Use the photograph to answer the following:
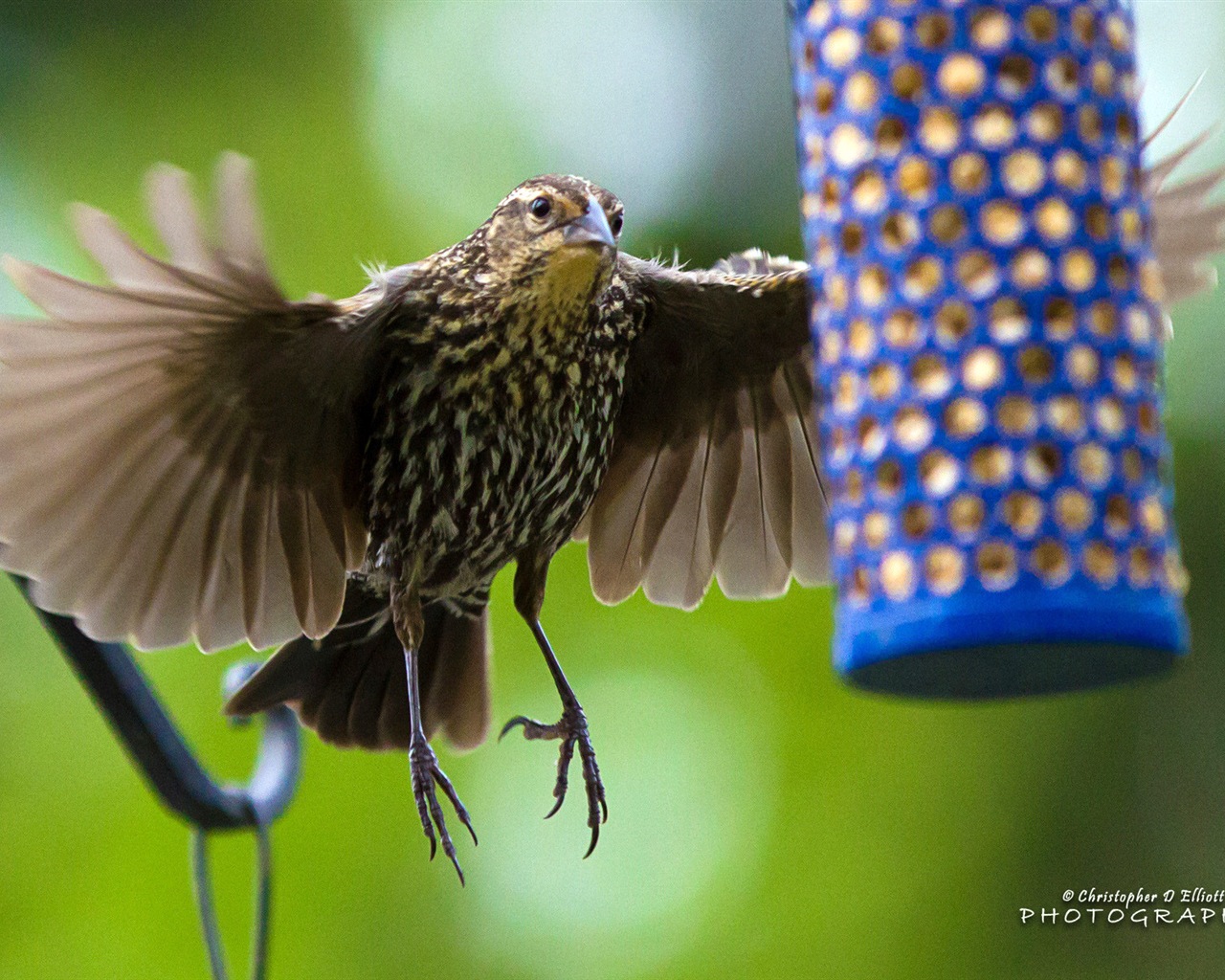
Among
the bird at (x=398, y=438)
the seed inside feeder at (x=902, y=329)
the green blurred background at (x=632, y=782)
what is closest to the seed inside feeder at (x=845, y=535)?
the seed inside feeder at (x=902, y=329)

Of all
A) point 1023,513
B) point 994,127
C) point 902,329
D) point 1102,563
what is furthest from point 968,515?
point 994,127

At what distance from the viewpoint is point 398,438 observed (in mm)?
3480

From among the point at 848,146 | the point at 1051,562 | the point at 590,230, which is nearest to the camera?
the point at 1051,562

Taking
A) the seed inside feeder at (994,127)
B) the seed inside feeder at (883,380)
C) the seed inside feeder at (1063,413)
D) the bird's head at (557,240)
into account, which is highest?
the bird's head at (557,240)

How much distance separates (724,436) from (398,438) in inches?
33.1

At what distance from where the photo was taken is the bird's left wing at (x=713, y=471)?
385 cm

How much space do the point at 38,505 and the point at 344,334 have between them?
626 millimetres

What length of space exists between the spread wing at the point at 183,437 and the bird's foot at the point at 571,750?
463 millimetres

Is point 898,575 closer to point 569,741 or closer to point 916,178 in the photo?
point 916,178

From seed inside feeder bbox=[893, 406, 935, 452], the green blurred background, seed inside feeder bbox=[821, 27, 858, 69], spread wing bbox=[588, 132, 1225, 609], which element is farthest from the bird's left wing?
the green blurred background

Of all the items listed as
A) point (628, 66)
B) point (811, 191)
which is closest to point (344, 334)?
point (811, 191)

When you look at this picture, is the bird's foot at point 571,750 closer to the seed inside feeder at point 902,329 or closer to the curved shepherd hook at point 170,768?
the curved shepherd hook at point 170,768

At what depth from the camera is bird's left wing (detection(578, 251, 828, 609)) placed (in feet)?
12.6

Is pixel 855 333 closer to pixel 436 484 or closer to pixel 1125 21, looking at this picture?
pixel 1125 21
